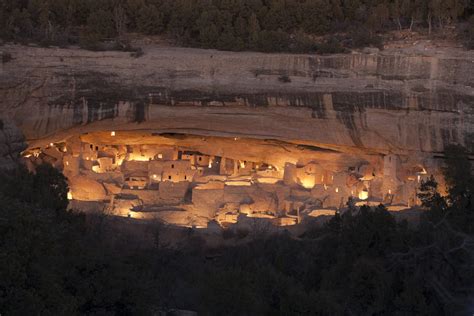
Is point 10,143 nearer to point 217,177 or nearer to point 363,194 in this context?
point 217,177

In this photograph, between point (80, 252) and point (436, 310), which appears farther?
point (436, 310)

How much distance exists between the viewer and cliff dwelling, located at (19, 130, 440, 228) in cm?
1603

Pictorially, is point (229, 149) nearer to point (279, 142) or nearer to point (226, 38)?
point (279, 142)

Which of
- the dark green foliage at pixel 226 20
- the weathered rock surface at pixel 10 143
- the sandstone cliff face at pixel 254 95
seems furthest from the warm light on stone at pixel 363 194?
the weathered rock surface at pixel 10 143

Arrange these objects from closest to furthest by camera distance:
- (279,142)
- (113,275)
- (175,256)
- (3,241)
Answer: (3,241) → (113,275) → (175,256) → (279,142)

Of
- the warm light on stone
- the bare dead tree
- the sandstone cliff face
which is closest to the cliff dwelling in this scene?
the warm light on stone

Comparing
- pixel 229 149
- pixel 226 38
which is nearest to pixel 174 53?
pixel 226 38

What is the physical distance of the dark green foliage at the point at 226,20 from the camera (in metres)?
17.4

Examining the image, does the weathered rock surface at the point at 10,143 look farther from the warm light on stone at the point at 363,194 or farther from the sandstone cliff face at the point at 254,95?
the warm light on stone at the point at 363,194

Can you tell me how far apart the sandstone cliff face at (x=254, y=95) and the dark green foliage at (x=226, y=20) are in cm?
52

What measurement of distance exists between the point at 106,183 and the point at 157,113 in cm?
172

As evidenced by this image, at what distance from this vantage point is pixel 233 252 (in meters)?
14.9

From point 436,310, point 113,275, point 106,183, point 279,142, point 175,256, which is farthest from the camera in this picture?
point 279,142

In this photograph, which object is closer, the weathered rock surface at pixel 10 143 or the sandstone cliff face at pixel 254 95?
the weathered rock surface at pixel 10 143
